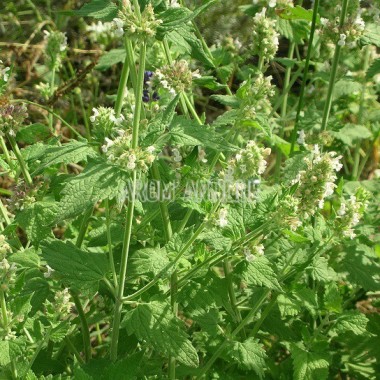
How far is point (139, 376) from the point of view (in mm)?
2119

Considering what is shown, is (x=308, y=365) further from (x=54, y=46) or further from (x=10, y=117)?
(x=54, y=46)

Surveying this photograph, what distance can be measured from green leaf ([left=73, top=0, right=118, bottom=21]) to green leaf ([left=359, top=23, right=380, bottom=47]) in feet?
4.12

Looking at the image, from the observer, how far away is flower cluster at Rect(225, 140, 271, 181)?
5.97 feet

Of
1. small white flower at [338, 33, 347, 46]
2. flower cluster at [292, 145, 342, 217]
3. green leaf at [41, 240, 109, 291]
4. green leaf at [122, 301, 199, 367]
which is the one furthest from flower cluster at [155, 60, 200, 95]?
small white flower at [338, 33, 347, 46]

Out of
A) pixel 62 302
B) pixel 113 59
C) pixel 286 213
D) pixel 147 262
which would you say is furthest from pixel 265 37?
pixel 62 302

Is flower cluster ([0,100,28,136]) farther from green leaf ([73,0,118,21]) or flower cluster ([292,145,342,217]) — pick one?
flower cluster ([292,145,342,217])

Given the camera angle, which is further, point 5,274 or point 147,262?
point 147,262

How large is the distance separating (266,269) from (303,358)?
1.74 feet

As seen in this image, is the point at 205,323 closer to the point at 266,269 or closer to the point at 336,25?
the point at 266,269

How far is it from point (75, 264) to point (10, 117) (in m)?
0.63

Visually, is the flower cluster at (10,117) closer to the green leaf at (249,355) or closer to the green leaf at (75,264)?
the green leaf at (75,264)

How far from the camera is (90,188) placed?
1607 millimetres

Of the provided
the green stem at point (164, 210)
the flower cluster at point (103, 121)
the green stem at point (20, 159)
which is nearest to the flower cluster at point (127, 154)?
the flower cluster at point (103, 121)

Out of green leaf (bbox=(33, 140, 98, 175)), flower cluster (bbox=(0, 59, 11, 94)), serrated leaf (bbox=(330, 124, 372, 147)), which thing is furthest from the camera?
serrated leaf (bbox=(330, 124, 372, 147))
